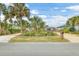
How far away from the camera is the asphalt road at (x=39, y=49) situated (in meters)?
4.50

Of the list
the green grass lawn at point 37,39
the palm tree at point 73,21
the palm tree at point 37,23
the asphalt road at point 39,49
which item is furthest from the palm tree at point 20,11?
the palm tree at point 73,21

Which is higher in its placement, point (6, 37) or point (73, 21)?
point (73, 21)

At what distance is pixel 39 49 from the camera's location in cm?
464

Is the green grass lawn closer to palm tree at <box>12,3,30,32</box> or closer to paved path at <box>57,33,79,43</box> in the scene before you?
paved path at <box>57,33,79,43</box>

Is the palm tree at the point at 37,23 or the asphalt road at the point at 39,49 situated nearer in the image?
the asphalt road at the point at 39,49

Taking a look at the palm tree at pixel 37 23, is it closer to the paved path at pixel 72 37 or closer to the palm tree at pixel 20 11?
the palm tree at pixel 20 11

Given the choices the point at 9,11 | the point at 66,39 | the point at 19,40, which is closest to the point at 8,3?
the point at 9,11

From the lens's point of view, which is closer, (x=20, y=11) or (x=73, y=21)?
(x=73, y=21)

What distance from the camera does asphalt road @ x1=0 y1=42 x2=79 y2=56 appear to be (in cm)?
450

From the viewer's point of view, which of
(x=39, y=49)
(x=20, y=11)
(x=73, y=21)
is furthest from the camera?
(x=20, y=11)

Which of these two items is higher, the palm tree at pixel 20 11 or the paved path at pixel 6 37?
the palm tree at pixel 20 11

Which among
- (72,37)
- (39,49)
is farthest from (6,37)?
(72,37)

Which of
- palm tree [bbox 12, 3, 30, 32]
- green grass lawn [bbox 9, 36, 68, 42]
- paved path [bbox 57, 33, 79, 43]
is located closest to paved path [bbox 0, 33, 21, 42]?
green grass lawn [bbox 9, 36, 68, 42]

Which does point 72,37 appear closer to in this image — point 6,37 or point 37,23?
point 37,23
